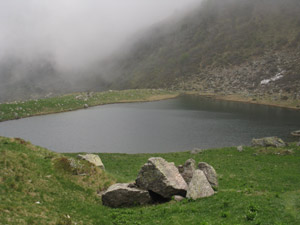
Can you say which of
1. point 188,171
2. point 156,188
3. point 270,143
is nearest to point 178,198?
point 156,188

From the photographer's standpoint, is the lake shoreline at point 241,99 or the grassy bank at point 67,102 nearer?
the grassy bank at point 67,102

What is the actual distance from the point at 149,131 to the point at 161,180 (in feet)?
155

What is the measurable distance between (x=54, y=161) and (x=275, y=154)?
36.7 metres

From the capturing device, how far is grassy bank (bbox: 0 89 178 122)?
10087cm

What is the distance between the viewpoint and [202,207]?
1939 cm

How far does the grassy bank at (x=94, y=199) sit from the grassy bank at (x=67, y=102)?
7896cm

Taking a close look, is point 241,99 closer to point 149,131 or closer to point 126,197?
point 149,131

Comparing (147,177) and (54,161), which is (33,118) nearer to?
(54,161)

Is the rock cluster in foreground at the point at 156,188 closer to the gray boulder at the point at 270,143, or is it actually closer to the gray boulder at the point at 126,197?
the gray boulder at the point at 126,197

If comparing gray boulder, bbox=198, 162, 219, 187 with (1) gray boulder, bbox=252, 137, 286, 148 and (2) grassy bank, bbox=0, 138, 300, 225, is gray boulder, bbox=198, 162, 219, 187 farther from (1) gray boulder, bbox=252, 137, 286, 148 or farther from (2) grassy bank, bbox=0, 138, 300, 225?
(1) gray boulder, bbox=252, 137, 286, 148

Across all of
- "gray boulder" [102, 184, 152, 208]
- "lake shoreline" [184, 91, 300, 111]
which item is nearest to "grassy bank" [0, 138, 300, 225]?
"gray boulder" [102, 184, 152, 208]

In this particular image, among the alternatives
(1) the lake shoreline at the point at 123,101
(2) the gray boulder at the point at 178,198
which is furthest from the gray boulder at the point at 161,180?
(1) the lake shoreline at the point at 123,101

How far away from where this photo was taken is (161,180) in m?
22.9

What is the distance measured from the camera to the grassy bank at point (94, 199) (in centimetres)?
1709
